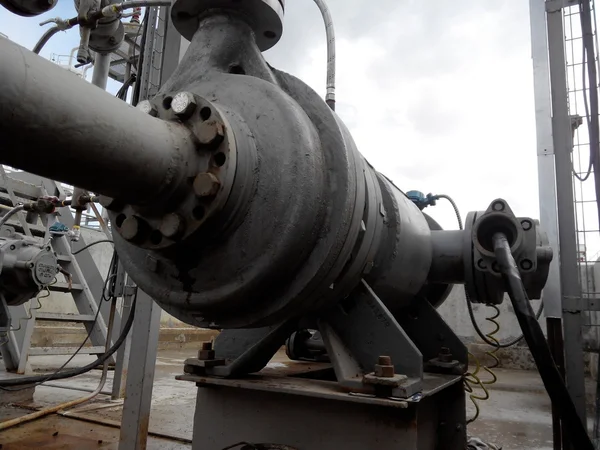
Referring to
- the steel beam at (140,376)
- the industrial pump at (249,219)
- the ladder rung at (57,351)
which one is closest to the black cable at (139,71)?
the steel beam at (140,376)

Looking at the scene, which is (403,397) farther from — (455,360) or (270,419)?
(455,360)

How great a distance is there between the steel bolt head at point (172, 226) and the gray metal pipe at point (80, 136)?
51mm

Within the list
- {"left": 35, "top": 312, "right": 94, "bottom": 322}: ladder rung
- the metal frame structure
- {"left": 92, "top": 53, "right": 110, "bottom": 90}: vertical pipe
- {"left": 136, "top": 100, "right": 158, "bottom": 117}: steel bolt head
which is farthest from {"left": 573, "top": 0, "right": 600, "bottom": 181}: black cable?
{"left": 35, "top": 312, "right": 94, "bottom": 322}: ladder rung

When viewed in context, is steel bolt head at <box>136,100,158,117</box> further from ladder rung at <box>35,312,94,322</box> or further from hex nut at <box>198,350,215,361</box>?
ladder rung at <box>35,312,94,322</box>

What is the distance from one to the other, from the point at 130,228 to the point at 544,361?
2.96 feet

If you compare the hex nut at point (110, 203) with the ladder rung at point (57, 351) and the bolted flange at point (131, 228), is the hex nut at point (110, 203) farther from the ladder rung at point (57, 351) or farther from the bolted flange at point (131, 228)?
the ladder rung at point (57, 351)

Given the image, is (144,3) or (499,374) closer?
(144,3)

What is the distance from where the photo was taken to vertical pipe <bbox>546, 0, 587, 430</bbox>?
160cm

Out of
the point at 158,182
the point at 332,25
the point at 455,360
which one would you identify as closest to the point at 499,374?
the point at 455,360

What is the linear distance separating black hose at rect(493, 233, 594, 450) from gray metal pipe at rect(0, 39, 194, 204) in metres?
0.79

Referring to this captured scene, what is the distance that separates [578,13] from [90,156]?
189 centimetres

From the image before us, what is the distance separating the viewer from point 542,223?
2.04 metres

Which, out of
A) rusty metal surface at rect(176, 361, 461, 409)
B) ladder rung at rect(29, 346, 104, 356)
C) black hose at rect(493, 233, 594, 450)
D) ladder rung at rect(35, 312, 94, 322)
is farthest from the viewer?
ladder rung at rect(35, 312, 94, 322)

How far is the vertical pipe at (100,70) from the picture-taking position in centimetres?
192
